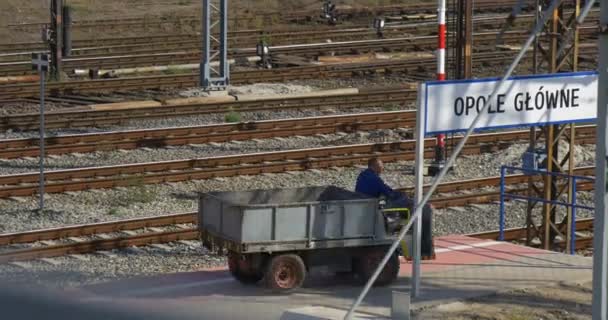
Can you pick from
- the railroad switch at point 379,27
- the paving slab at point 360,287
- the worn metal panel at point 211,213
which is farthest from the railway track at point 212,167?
the railroad switch at point 379,27

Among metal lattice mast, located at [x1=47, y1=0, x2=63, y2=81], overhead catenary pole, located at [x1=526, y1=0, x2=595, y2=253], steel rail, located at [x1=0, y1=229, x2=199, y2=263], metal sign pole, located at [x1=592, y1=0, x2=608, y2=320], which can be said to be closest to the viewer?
metal sign pole, located at [x1=592, y1=0, x2=608, y2=320]

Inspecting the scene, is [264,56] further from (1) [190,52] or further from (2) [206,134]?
(2) [206,134]

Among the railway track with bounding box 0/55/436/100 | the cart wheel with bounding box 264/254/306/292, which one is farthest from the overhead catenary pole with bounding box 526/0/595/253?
the railway track with bounding box 0/55/436/100

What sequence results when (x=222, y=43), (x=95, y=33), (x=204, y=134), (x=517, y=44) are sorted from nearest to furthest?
(x=204, y=134) < (x=222, y=43) < (x=517, y=44) < (x=95, y=33)

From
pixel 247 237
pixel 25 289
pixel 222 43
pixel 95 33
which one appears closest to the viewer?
pixel 25 289

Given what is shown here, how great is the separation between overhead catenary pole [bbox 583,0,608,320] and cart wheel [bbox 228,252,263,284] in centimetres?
405

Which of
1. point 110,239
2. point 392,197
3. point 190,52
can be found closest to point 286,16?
point 190,52

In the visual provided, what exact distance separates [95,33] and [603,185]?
100 feet

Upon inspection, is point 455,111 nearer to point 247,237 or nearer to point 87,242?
point 247,237

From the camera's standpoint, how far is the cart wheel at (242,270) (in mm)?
12336

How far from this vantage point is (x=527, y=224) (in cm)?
1575

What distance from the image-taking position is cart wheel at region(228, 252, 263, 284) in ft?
40.5

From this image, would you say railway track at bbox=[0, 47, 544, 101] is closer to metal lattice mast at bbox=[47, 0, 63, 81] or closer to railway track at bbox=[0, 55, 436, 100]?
railway track at bbox=[0, 55, 436, 100]

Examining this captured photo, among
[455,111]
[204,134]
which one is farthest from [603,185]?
[204,134]
